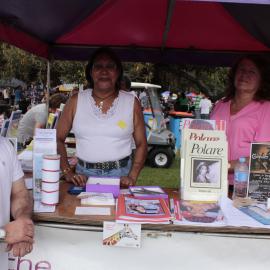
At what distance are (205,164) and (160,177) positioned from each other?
5.13 m

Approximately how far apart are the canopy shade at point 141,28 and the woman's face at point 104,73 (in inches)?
28.1

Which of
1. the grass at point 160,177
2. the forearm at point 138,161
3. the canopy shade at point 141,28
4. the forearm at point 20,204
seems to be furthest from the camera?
the grass at point 160,177

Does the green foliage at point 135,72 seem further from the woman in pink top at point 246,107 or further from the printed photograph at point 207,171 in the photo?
the printed photograph at point 207,171

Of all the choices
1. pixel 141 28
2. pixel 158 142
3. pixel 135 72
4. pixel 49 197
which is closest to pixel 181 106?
pixel 135 72

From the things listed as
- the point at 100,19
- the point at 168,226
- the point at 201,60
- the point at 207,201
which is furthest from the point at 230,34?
the point at 168,226

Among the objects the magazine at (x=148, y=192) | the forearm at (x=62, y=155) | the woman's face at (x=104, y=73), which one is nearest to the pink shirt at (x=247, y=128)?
the magazine at (x=148, y=192)

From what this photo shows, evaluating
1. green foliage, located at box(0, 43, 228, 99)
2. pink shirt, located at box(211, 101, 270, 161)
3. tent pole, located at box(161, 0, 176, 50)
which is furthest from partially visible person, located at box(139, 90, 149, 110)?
pink shirt, located at box(211, 101, 270, 161)

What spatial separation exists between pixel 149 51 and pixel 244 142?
84.9 inches

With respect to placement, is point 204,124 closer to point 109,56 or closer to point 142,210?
point 142,210

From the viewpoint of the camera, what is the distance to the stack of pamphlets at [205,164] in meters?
2.13

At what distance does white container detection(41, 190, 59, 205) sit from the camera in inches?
77.5

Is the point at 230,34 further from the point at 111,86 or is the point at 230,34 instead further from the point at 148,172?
the point at 148,172

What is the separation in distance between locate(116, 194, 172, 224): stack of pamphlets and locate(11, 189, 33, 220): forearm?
0.41 meters

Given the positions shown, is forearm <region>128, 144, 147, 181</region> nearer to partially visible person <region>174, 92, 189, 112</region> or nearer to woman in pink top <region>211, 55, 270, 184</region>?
woman in pink top <region>211, 55, 270, 184</region>
